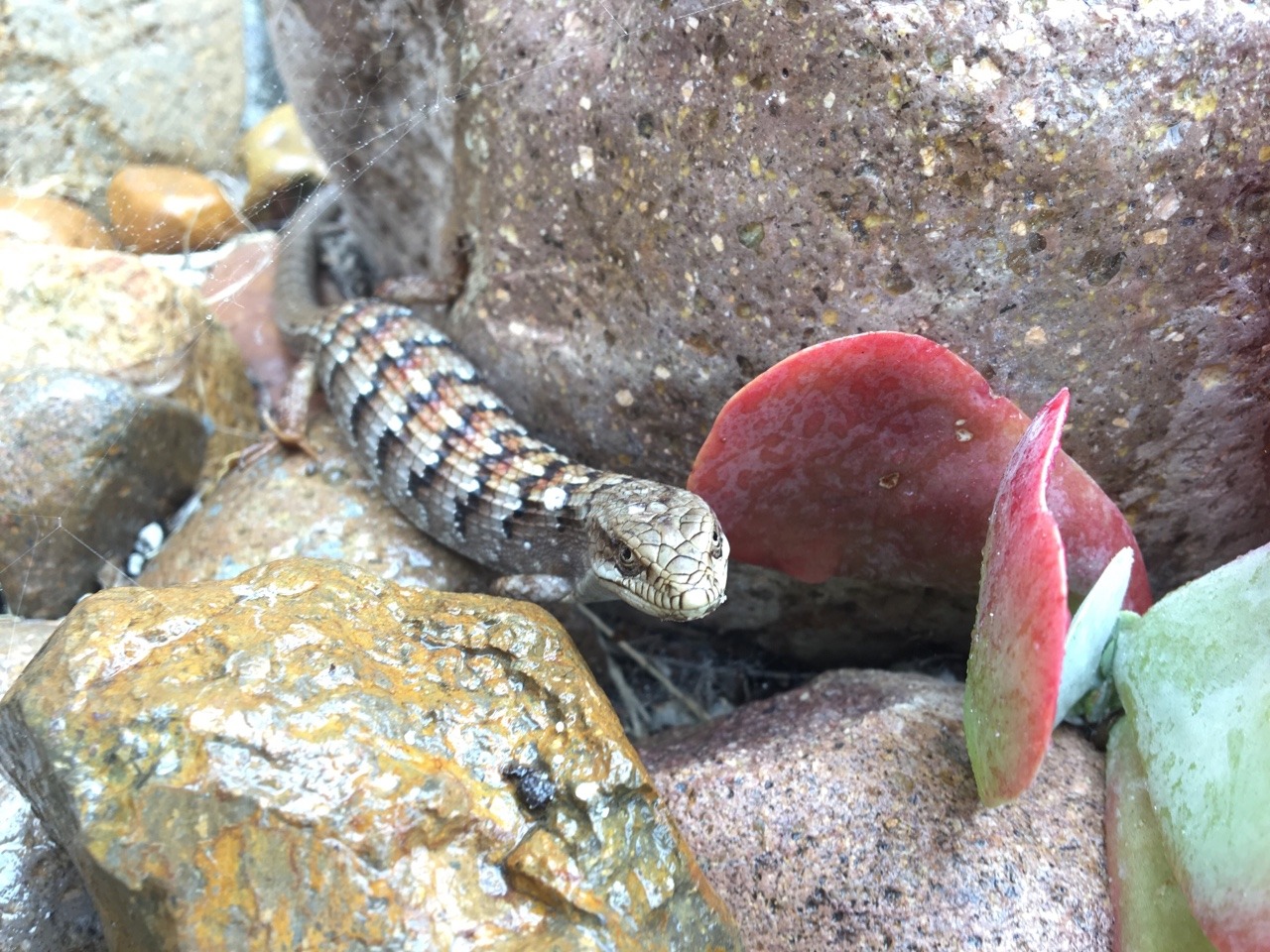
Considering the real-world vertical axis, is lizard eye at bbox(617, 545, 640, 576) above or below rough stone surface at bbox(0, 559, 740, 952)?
below

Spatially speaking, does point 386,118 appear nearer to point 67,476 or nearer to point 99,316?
point 99,316

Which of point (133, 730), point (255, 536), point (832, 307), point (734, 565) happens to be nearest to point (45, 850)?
point (133, 730)

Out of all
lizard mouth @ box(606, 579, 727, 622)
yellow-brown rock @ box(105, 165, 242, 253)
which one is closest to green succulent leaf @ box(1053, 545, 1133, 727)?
lizard mouth @ box(606, 579, 727, 622)

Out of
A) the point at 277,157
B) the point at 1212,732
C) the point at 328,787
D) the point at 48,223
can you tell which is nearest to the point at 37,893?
the point at 328,787

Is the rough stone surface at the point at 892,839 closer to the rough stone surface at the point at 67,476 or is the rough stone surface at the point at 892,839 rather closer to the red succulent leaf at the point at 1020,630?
the red succulent leaf at the point at 1020,630

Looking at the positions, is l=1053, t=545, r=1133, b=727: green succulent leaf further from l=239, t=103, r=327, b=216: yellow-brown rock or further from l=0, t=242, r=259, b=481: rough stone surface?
l=0, t=242, r=259, b=481: rough stone surface
